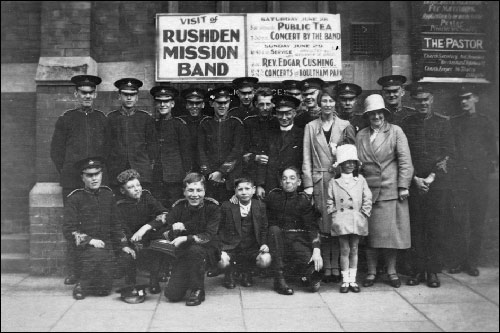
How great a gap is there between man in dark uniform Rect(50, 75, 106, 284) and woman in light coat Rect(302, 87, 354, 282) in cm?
258

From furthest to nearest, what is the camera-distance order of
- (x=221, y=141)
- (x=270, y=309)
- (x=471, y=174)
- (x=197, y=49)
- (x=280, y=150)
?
(x=197, y=49) < (x=471, y=174) < (x=221, y=141) < (x=280, y=150) < (x=270, y=309)

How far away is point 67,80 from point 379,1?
4.64m

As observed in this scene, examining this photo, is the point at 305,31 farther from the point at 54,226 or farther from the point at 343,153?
the point at 54,226

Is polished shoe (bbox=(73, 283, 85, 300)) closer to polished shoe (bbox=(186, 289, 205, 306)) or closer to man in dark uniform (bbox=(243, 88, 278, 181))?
polished shoe (bbox=(186, 289, 205, 306))

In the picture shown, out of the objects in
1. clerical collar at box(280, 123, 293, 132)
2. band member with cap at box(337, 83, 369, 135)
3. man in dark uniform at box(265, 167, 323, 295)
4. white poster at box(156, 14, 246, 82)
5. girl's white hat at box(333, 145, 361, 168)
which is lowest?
man in dark uniform at box(265, 167, 323, 295)

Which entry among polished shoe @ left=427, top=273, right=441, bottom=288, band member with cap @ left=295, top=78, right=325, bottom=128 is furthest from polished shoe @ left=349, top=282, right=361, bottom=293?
band member with cap @ left=295, top=78, right=325, bottom=128

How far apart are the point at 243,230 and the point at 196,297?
102 centimetres

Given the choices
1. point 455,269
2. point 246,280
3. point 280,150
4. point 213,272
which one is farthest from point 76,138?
point 455,269

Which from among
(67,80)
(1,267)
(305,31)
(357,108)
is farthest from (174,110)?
(1,267)

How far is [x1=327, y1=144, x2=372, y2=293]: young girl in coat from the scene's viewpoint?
5324 millimetres

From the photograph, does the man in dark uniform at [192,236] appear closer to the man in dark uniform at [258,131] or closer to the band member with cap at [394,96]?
the man in dark uniform at [258,131]

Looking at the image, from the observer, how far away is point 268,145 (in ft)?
19.3

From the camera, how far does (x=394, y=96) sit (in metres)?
6.08

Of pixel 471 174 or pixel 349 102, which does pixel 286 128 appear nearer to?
pixel 349 102
